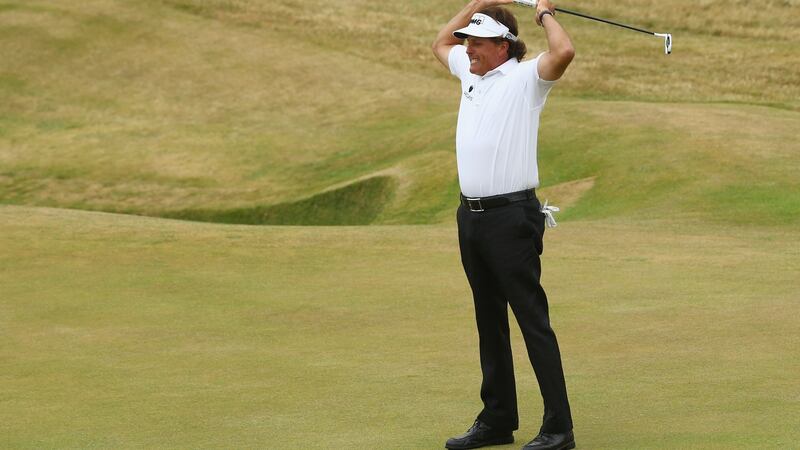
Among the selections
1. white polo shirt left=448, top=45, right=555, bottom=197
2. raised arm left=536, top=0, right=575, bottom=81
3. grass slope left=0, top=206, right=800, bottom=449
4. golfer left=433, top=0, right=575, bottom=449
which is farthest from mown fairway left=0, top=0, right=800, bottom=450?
raised arm left=536, top=0, right=575, bottom=81

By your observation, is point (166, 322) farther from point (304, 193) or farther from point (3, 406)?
point (304, 193)

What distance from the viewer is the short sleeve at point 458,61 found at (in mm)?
6727

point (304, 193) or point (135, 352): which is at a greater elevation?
point (135, 352)

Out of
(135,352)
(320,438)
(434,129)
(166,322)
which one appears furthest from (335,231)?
(434,129)

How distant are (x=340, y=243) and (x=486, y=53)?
27.1 ft

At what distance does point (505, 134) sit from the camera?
6.21m

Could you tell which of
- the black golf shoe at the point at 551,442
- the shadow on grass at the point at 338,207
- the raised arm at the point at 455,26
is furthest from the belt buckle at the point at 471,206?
the shadow on grass at the point at 338,207

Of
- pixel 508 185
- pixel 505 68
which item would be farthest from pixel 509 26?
pixel 508 185

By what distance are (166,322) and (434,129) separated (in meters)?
17.3

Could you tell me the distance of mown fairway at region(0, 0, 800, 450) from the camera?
23.8 feet

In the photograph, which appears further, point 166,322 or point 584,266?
point 584,266

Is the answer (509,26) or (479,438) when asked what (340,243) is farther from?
(509,26)

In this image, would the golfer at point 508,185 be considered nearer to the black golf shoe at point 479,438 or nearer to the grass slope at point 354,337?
the black golf shoe at point 479,438

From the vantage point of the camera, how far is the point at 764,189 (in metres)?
18.7
